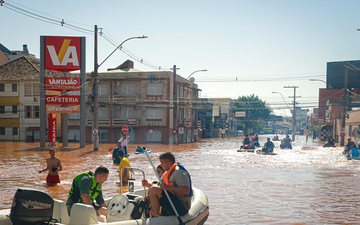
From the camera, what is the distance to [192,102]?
65.6 meters

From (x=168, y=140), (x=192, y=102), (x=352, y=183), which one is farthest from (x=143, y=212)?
(x=192, y=102)

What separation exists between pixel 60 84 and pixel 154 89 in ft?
60.1

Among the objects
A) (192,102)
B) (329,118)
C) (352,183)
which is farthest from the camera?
(329,118)

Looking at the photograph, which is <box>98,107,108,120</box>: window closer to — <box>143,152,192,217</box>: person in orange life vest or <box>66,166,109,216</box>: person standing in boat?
<box>66,166,109,216</box>: person standing in boat

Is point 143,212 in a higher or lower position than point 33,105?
lower

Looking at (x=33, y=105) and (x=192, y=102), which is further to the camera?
(x=192, y=102)

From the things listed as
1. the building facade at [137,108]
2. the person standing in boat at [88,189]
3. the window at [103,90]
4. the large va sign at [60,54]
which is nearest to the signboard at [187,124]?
the building facade at [137,108]

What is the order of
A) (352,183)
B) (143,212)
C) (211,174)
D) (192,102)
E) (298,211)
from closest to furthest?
(143,212), (298,211), (352,183), (211,174), (192,102)

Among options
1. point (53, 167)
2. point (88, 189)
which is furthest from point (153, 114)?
point (88, 189)

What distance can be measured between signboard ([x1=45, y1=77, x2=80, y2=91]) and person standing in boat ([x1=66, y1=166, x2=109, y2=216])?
3021 centimetres

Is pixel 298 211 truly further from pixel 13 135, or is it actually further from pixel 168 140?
pixel 13 135

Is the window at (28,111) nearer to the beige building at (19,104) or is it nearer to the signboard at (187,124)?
the beige building at (19,104)

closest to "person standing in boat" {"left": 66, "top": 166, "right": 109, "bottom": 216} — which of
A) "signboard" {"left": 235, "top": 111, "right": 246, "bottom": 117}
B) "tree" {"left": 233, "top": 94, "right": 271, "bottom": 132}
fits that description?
"signboard" {"left": 235, "top": 111, "right": 246, "bottom": 117}

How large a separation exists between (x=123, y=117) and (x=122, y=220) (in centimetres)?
4758
